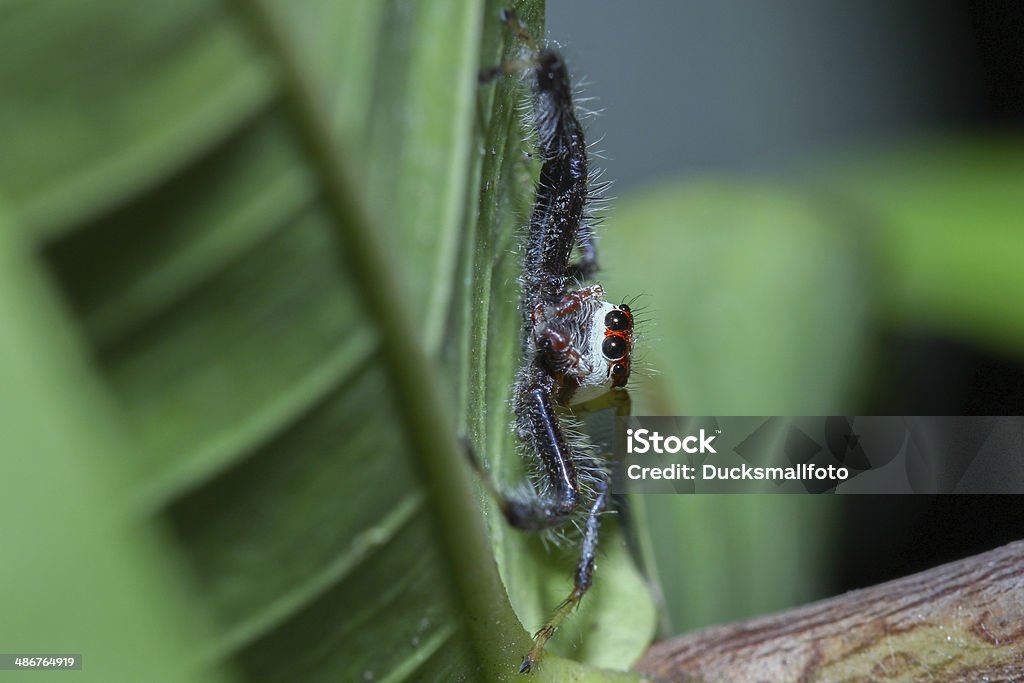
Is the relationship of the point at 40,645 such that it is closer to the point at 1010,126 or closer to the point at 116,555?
the point at 116,555

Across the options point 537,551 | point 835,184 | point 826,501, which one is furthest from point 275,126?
point 835,184

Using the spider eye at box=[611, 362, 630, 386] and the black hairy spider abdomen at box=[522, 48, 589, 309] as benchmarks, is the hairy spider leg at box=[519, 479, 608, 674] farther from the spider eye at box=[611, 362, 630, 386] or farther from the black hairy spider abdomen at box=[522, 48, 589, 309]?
the black hairy spider abdomen at box=[522, 48, 589, 309]

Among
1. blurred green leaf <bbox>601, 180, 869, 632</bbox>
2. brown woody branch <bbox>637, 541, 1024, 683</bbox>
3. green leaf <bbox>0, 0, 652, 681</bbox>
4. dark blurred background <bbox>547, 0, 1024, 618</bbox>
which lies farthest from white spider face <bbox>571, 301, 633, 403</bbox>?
dark blurred background <bbox>547, 0, 1024, 618</bbox>

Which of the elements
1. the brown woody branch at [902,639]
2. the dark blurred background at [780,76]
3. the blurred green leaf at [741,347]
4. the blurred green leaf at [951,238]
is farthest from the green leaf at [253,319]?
the dark blurred background at [780,76]

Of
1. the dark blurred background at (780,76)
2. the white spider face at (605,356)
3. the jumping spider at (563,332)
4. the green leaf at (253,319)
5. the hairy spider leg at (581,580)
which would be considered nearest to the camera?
the green leaf at (253,319)

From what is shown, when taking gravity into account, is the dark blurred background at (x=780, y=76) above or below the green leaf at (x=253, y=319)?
below

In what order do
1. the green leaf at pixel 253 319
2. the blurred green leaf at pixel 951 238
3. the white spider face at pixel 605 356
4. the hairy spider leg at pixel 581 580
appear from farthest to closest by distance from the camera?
the blurred green leaf at pixel 951 238, the white spider face at pixel 605 356, the hairy spider leg at pixel 581 580, the green leaf at pixel 253 319

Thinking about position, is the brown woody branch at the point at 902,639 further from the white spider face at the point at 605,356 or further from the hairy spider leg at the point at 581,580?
the white spider face at the point at 605,356
